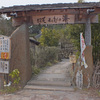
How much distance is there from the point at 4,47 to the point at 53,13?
106 inches

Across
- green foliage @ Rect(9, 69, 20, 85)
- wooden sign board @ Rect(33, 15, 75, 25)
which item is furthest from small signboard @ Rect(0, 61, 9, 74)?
wooden sign board @ Rect(33, 15, 75, 25)

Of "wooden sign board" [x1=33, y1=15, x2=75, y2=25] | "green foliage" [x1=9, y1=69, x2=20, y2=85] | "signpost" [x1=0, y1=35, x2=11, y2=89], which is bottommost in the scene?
"green foliage" [x1=9, y1=69, x2=20, y2=85]

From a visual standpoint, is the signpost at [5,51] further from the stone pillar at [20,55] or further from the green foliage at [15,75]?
the stone pillar at [20,55]

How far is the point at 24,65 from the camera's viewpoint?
5.67 m

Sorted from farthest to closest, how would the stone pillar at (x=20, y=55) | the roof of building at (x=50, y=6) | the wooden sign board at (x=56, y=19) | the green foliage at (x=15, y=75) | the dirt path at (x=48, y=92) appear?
the wooden sign board at (x=56, y=19), the stone pillar at (x=20, y=55), the green foliage at (x=15, y=75), the roof of building at (x=50, y=6), the dirt path at (x=48, y=92)

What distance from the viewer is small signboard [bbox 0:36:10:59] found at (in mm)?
5246

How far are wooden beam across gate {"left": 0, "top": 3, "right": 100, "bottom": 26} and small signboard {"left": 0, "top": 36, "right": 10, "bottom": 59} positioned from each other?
121 cm

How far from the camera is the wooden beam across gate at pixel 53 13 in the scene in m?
5.26

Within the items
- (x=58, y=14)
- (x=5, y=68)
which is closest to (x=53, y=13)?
(x=58, y=14)

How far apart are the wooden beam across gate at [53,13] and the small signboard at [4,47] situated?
1210mm

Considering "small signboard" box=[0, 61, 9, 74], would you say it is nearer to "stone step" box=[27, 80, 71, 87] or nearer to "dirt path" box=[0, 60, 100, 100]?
"dirt path" box=[0, 60, 100, 100]

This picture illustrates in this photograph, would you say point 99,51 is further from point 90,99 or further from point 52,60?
point 52,60

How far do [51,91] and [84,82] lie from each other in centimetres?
152

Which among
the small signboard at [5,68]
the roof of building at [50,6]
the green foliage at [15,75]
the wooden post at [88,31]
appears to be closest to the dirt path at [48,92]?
the green foliage at [15,75]
